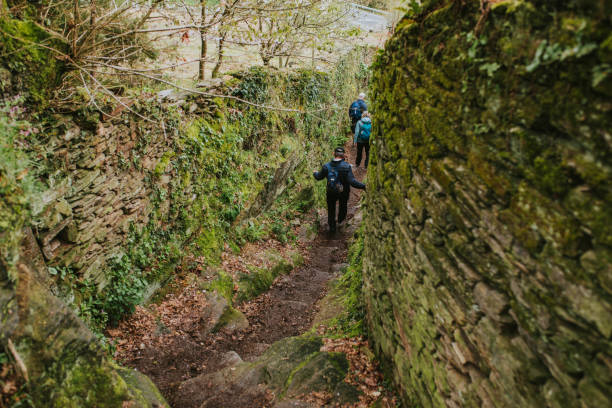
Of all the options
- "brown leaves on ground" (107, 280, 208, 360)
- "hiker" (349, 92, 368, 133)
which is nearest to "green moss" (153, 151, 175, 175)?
"brown leaves on ground" (107, 280, 208, 360)

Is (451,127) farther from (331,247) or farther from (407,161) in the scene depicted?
(331,247)

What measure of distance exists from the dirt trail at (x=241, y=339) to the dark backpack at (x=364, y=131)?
4860mm

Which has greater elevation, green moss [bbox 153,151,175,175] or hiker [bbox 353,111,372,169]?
hiker [bbox 353,111,372,169]

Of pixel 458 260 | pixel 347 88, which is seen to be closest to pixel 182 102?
pixel 458 260

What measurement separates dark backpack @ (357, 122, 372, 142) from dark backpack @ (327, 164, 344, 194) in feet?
10.9

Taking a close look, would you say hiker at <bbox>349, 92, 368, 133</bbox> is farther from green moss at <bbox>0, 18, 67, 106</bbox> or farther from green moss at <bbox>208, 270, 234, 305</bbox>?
green moss at <bbox>0, 18, 67, 106</bbox>

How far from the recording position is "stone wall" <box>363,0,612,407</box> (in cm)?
155

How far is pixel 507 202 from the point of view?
2.07m

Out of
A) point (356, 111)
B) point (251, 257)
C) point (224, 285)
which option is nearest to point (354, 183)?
point (251, 257)

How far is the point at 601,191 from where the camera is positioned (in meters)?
1.51

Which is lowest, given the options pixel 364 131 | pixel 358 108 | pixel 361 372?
pixel 361 372

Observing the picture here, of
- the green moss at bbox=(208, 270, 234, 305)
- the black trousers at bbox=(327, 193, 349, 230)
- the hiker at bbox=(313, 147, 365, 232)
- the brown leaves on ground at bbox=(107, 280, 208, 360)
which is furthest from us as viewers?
the black trousers at bbox=(327, 193, 349, 230)

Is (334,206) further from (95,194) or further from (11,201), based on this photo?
(11,201)

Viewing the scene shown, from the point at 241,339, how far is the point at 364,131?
326 inches
